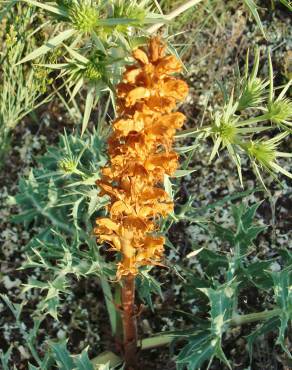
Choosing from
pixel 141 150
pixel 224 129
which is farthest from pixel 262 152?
pixel 141 150

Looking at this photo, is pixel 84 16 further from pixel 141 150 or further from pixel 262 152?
pixel 262 152

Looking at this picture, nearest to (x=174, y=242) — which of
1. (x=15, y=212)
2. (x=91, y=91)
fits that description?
(x=15, y=212)

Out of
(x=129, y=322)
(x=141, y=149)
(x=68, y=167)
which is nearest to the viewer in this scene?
(x=141, y=149)

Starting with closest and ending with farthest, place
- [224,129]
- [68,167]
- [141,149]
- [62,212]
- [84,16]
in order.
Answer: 1. [141,149]
2. [84,16]
3. [224,129]
4. [68,167]
5. [62,212]

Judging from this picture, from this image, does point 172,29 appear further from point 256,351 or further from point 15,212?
point 256,351

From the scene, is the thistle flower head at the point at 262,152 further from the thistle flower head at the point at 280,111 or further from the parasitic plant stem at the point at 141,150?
the parasitic plant stem at the point at 141,150

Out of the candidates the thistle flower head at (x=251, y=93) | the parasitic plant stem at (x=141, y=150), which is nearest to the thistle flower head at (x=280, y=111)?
the thistle flower head at (x=251, y=93)

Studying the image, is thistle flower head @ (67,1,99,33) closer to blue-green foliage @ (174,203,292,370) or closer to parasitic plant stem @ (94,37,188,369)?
parasitic plant stem @ (94,37,188,369)
